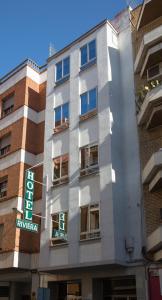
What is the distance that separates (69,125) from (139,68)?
16.5 feet

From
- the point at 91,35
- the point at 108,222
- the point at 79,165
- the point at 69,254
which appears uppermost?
the point at 91,35

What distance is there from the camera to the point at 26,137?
77.5 feet

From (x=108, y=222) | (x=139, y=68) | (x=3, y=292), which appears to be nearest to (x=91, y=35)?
(x=139, y=68)

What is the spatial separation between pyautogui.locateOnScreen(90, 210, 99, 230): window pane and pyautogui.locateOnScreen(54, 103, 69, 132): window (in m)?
5.89

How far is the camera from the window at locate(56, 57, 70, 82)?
23.8 metres

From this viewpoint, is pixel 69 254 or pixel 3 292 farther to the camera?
pixel 3 292

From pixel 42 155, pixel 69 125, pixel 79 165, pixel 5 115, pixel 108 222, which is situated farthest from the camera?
pixel 5 115

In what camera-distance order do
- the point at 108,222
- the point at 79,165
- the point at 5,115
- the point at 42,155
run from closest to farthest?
the point at 108,222, the point at 79,165, the point at 42,155, the point at 5,115

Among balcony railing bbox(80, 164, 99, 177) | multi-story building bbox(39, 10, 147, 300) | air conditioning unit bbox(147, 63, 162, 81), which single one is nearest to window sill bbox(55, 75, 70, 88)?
multi-story building bbox(39, 10, 147, 300)

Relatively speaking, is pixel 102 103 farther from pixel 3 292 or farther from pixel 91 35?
pixel 3 292

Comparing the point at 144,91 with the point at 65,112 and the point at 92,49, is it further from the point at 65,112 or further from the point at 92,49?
the point at 65,112

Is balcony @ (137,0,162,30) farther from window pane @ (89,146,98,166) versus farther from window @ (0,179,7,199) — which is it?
window @ (0,179,7,199)

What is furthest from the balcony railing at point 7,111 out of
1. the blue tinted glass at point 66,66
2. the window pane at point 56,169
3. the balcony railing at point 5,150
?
the window pane at point 56,169

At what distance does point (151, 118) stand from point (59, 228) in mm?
7160
